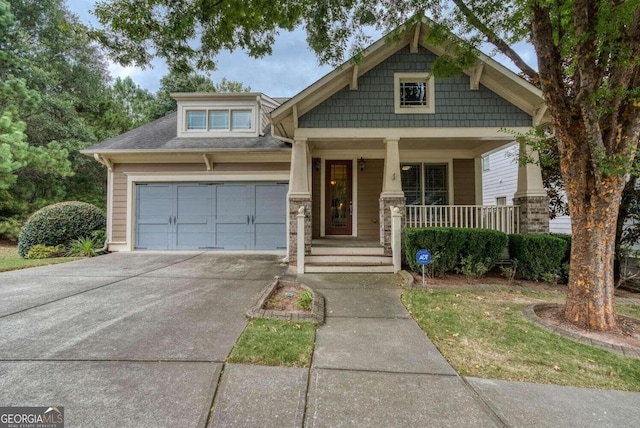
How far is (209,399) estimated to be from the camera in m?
2.18

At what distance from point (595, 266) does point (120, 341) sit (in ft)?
19.1

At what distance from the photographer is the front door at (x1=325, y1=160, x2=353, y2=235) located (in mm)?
9242

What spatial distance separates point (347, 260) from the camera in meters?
6.96

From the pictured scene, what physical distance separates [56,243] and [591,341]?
1257 cm

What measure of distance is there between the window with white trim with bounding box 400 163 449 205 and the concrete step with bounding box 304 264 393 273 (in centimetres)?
325

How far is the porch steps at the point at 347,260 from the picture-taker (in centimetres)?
672

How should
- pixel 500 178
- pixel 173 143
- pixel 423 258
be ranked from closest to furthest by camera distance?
pixel 423 258, pixel 173 143, pixel 500 178

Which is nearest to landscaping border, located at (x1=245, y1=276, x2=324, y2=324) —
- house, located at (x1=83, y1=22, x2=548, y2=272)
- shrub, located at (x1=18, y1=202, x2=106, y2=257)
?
house, located at (x1=83, y1=22, x2=548, y2=272)

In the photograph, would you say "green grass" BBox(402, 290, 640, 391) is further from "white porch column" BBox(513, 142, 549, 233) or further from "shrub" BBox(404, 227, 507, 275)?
"white porch column" BBox(513, 142, 549, 233)

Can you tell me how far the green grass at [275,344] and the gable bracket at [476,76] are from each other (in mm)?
6653

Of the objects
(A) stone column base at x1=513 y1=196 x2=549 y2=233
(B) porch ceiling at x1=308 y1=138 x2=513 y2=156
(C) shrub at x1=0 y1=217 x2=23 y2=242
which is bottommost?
(C) shrub at x1=0 y1=217 x2=23 y2=242

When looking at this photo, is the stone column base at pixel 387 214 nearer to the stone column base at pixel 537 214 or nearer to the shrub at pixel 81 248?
the stone column base at pixel 537 214

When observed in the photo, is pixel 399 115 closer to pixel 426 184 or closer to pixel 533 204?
pixel 426 184

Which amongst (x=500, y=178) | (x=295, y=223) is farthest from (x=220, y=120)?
(x=500, y=178)
